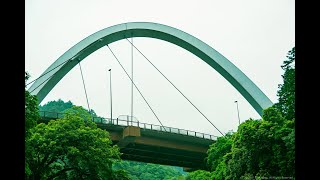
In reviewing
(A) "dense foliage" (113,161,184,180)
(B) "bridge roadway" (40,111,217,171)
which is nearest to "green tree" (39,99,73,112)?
(A) "dense foliage" (113,161,184,180)

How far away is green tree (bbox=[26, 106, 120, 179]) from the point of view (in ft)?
85.3

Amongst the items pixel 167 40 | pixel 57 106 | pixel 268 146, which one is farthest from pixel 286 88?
pixel 57 106

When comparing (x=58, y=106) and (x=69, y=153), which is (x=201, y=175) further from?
(x=58, y=106)

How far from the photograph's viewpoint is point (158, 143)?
43750 millimetres

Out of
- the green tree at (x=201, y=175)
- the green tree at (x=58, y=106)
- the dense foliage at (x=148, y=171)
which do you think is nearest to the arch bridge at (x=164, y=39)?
the green tree at (x=201, y=175)

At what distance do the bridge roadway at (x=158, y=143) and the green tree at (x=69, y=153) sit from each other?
1004 cm

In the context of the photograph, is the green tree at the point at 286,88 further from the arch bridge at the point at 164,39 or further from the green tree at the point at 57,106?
the green tree at the point at 57,106

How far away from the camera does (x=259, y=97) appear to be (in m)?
43.3

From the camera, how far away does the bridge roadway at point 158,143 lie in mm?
41000

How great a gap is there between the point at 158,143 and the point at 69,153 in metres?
18.3

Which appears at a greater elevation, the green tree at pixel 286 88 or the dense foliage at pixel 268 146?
the green tree at pixel 286 88

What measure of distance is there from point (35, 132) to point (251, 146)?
38.4ft
